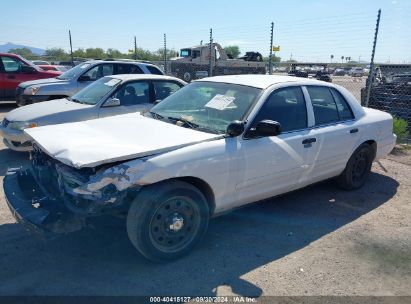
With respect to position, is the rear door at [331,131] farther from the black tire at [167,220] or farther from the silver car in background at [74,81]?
the silver car in background at [74,81]

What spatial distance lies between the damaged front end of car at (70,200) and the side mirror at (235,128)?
105 centimetres

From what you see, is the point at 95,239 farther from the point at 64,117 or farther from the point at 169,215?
the point at 64,117

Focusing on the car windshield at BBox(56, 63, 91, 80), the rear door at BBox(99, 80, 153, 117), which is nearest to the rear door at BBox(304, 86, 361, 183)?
the rear door at BBox(99, 80, 153, 117)

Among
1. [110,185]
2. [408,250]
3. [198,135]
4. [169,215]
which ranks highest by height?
[198,135]

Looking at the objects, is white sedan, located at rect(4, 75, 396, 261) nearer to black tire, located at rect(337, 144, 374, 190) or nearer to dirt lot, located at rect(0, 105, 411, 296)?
black tire, located at rect(337, 144, 374, 190)

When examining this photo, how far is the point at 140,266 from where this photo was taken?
3.36 m

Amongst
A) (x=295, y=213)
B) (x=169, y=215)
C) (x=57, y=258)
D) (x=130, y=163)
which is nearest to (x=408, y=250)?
(x=295, y=213)

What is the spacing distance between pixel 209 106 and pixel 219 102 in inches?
4.6

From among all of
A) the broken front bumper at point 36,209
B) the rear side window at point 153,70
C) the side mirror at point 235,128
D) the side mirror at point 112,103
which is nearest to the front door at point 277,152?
the side mirror at point 235,128

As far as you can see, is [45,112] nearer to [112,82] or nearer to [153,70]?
[112,82]

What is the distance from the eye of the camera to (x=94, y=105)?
6438 mm

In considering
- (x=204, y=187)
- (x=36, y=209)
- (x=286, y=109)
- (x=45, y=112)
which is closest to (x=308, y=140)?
(x=286, y=109)

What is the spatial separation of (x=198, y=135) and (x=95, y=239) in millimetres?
1491

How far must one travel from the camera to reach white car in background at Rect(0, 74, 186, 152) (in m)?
6.15
